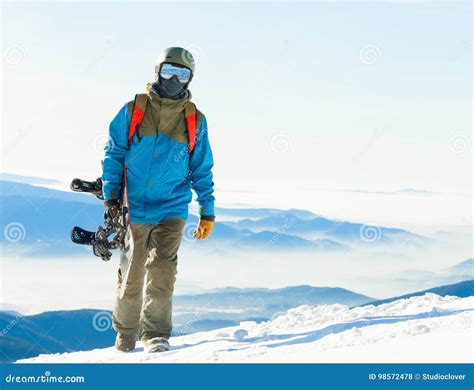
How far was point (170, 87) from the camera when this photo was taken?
6.85 meters

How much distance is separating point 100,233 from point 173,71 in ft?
5.38

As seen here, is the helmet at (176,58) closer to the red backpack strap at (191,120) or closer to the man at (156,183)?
the man at (156,183)

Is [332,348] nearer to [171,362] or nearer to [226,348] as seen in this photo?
[226,348]

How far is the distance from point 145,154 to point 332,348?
238cm

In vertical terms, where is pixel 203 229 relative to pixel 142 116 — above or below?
below

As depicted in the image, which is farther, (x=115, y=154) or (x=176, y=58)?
(x=115, y=154)

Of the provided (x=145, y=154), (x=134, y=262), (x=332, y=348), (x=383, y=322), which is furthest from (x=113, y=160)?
(x=383, y=322)

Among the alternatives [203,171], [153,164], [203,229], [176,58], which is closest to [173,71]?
[176,58]

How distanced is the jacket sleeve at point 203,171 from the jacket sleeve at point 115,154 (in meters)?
0.66

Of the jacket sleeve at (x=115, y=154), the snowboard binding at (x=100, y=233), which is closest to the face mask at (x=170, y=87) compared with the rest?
the jacket sleeve at (x=115, y=154)

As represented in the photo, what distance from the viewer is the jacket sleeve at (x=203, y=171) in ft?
23.4

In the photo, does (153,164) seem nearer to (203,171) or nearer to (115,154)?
(115,154)

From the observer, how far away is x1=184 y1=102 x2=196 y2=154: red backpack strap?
6984 millimetres

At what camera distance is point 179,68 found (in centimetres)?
684
